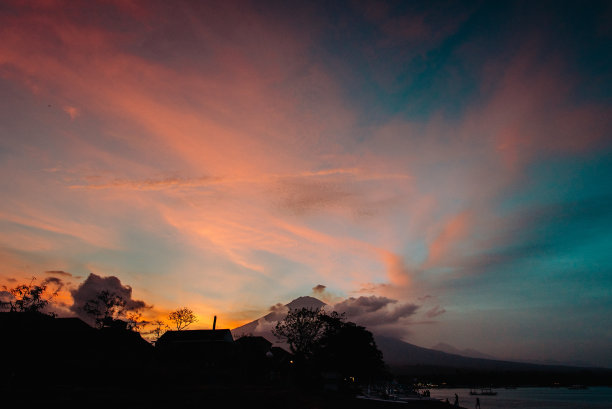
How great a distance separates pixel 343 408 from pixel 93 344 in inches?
908

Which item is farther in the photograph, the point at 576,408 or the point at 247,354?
the point at 576,408

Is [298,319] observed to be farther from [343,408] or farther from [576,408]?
[576,408]

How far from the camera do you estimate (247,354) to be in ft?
186

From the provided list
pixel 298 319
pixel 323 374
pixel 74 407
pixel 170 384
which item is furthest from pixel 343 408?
pixel 298 319

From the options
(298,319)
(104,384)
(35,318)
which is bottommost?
(104,384)

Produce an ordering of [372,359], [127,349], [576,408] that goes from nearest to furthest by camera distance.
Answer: [127,349], [372,359], [576,408]

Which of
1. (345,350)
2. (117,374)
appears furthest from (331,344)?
(117,374)

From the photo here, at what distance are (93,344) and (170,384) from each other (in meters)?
23.1

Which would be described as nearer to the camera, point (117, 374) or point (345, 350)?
point (117, 374)

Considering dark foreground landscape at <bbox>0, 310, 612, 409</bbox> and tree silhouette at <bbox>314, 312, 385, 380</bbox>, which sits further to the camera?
tree silhouette at <bbox>314, 312, 385, 380</bbox>

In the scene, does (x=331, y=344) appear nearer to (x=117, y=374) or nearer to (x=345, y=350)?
(x=345, y=350)

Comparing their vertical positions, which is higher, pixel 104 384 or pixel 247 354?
pixel 247 354

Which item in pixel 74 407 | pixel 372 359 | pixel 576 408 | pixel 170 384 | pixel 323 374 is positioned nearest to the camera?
pixel 74 407

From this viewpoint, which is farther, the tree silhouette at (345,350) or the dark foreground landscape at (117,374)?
the tree silhouette at (345,350)
